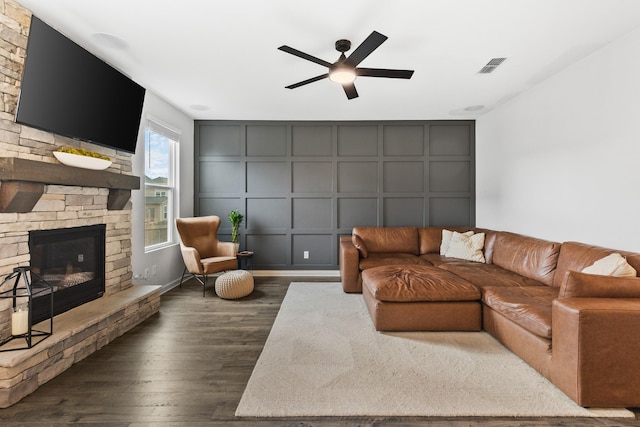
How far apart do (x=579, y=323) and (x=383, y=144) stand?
4.00m

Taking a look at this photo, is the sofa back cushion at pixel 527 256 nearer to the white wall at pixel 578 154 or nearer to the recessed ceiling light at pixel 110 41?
the white wall at pixel 578 154

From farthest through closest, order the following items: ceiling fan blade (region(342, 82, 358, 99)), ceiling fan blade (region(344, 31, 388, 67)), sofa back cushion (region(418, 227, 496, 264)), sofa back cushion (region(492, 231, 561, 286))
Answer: sofa back cushion (region(418, 227, 496, 264)), sofa back cushion (region(492, 231, 561, 286)), ceiling fan blade (region(342, 82, 358, 99)), ceiling fan blade (region(344, 31, 388, 67))

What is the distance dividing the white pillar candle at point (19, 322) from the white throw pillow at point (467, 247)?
4586mm

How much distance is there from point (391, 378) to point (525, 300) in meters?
1.29

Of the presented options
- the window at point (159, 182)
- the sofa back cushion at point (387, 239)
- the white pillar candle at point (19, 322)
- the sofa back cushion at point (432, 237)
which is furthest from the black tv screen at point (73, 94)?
the sofa back cushion at point (432, 237)

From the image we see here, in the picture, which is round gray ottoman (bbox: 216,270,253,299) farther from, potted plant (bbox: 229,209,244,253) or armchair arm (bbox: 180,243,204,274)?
potted plant (bbox: 229,209,244,253)

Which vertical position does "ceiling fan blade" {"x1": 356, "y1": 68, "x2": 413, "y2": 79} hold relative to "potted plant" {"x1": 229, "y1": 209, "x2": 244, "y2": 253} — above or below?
above

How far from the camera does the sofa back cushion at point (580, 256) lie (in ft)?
7.98

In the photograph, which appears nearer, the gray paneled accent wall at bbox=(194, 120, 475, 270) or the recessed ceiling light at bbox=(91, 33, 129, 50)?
the recessed ceiling light at bbox=(91, 33, 129, 50)

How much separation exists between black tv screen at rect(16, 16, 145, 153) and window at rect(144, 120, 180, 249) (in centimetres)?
84

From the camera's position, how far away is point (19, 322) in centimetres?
209

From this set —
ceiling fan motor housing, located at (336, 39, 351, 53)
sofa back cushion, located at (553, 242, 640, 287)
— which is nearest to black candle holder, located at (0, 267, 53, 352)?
ceiling fan motor housing, located at (336, 39, 351, 53)

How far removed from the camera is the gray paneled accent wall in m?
5.34

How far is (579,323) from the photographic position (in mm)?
1834
